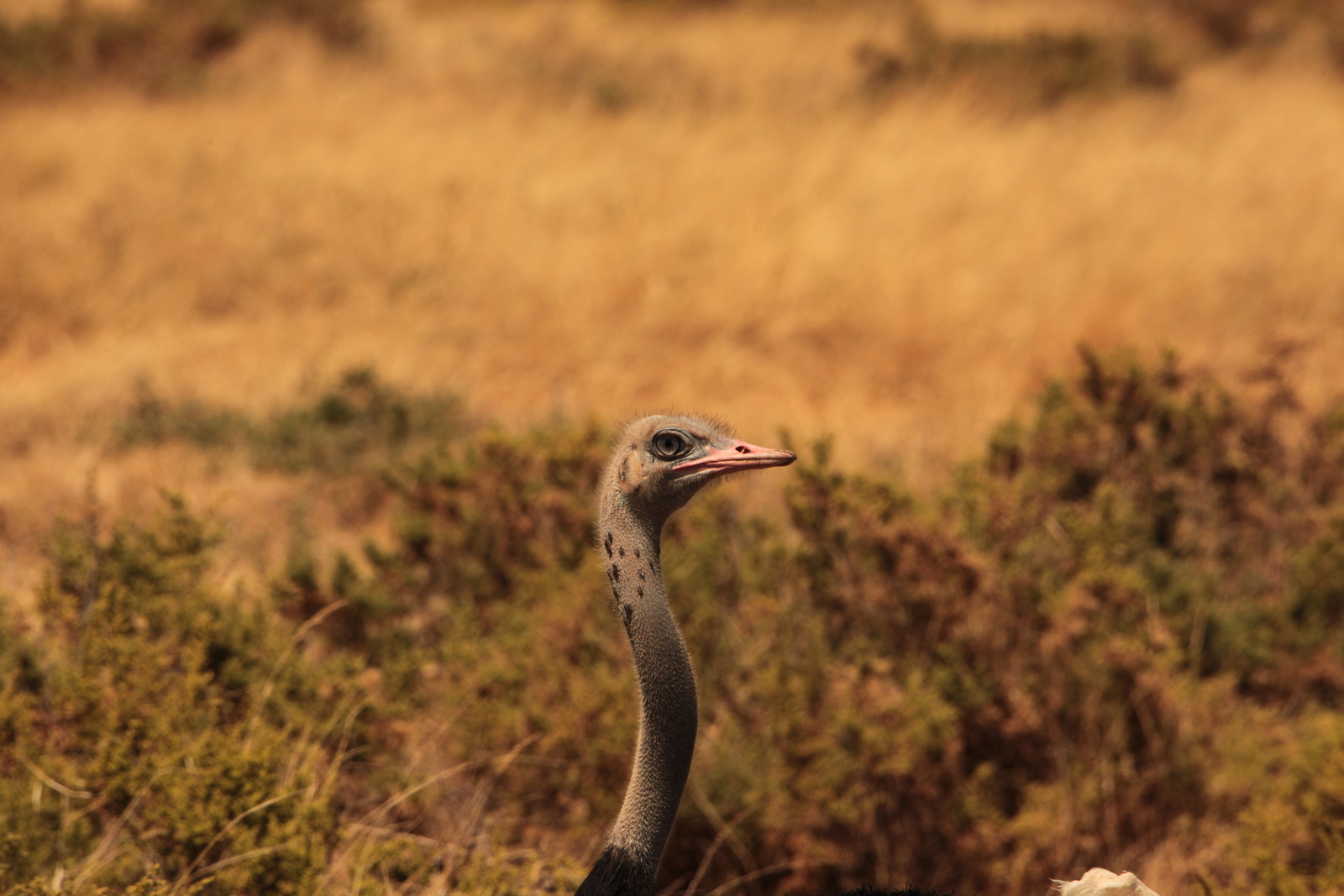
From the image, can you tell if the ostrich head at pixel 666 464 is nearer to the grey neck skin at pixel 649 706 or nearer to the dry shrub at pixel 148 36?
the grey neck skin at pixel 649 706

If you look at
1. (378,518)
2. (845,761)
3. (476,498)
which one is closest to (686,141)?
(378,518)

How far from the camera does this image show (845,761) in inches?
154

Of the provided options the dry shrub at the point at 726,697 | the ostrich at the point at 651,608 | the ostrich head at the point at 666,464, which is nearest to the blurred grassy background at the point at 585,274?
the dry shrub at the point at 726,697

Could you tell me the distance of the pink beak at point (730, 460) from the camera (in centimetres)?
250

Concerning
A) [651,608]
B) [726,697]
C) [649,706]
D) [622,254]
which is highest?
[622,254]

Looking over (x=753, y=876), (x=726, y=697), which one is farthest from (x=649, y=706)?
(x=726, y=697)

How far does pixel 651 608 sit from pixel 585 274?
7312 mm

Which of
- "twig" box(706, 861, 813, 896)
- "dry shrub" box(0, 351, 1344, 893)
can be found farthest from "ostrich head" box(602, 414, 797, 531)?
"twig" box(706, 861, 813, 896)

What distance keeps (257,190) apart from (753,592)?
23.8 ft

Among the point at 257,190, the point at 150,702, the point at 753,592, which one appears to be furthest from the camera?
the point at 257,190

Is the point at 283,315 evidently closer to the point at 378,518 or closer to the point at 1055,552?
the point at 378,518

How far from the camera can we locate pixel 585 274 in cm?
946

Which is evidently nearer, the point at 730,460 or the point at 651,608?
the point at 651,608

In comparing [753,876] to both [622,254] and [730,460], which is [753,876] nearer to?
[730,460]
